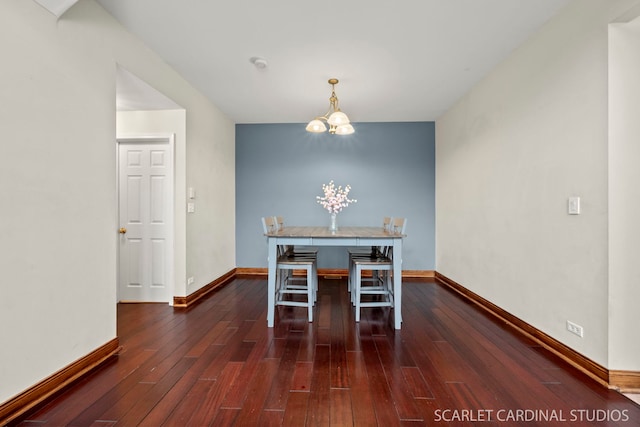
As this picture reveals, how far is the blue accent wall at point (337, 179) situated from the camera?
477cm

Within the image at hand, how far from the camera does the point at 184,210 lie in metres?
3.30

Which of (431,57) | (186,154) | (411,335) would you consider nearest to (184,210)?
(186,154)

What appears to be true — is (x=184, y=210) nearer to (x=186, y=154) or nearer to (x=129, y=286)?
(x=186, y=154)

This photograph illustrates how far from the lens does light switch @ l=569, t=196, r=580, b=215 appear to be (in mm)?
1970

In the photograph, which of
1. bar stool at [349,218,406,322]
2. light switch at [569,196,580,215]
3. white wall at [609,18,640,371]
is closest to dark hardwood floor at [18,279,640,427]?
bar stool at [349,218,406,322]

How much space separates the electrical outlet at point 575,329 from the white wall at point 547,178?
0.11 feet

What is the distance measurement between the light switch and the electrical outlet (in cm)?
78

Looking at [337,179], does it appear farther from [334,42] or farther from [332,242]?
[334,42]

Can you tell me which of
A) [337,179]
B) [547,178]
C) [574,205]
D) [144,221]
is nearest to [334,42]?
[547,178]

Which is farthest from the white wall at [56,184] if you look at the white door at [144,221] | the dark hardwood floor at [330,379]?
the white door at [144,221]

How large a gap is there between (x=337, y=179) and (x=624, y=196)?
349cm

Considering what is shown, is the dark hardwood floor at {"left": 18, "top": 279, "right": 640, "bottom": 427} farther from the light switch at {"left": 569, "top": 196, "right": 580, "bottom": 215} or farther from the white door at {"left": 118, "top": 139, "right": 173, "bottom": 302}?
the light switch at {"left": 569, "top": 196, "right": 580, "bottom": 215}

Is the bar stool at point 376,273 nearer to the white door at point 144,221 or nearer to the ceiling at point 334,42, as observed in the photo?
the ceiling at point 334,42

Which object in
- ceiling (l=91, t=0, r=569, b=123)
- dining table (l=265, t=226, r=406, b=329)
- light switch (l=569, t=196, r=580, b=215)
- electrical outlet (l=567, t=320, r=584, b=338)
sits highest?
ceiling (l=91, t=0, r=569, b=123)
